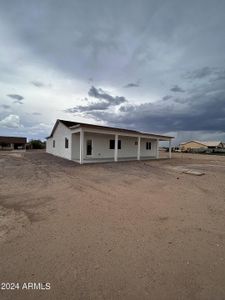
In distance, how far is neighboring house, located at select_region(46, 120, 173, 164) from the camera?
52.3 feet

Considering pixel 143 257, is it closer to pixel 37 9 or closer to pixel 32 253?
pixel 32 253

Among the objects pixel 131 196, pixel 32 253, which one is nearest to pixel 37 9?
pixel 131 196

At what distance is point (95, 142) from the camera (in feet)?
58.7

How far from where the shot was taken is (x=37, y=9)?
8.15 metres

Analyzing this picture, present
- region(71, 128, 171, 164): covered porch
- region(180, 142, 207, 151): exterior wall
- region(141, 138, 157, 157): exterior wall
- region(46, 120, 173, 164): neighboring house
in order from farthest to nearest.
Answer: region(180, 142, 207, 151): exterior wall
region(141, 138, 157, 157): exterior wall
region(71, 128, 171, 164): covered porch
region(46, 120, 173, 164): neighboring house

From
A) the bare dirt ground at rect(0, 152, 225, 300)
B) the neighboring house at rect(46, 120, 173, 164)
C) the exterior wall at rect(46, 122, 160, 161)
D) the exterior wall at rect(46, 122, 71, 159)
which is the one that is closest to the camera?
the bare dirt ground at rect(0, 152, 225, 300)

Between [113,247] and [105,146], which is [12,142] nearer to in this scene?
[105,146]

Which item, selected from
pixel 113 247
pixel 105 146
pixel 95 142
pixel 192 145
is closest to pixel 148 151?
pixel 105 146

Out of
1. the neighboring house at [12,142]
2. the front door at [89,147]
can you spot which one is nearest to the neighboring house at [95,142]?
the front door at [89,147]

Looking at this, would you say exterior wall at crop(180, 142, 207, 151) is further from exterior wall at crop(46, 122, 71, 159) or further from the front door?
the front door

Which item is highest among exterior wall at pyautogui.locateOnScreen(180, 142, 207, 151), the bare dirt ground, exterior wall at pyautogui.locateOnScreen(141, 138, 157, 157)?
exterior wall at pyautogui.locateOnScreen(180, 142, 207, 151)

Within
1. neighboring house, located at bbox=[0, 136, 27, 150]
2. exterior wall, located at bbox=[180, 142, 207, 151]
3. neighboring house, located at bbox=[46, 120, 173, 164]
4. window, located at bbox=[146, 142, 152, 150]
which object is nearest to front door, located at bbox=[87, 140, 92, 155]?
neighboring house, located at bbox=[46, 120, 173, 164]

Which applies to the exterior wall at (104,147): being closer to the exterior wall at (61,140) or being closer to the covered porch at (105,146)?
the covered porch at (105,146)

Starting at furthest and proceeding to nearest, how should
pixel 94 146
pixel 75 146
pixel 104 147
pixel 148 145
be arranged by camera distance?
pixel 148 145 → pixel 104 147 → pixel 94 146 → pixel 75 146
